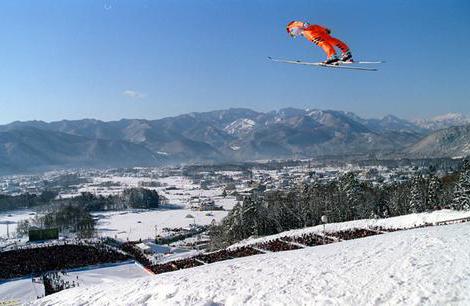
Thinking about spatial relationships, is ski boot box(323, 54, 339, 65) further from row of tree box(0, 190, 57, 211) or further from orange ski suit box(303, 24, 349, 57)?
row of tree box(0, 190, 57, 211)

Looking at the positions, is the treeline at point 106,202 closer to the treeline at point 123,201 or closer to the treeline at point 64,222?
the treeline at point 123,201

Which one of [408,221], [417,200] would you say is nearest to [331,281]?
[408,221]

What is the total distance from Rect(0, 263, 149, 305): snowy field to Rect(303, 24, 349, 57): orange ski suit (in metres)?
19.1

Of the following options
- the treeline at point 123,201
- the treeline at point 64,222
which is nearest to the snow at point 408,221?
the treeline at point 64,222

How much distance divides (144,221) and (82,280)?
2398 inches

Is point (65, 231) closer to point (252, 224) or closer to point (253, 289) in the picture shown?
point (252, 224)

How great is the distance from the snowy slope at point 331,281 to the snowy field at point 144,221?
55.5 metres

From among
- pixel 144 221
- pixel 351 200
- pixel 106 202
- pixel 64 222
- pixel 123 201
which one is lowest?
pixel 144 221

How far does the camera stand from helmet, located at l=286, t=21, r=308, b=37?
14.3 meters

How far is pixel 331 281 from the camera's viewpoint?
536 inches

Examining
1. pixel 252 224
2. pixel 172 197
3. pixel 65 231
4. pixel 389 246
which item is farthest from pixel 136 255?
pixel 172 197

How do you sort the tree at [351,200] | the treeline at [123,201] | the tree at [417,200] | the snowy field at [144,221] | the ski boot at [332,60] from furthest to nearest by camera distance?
the treeline at [123,201]
the snowy field at [144,221]
the tree at [351,200]
the tree at [417,200]
the ski boot at [332,60]

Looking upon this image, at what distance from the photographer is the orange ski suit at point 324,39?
1342 centimetres

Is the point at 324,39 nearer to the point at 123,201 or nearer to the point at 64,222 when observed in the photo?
the point at 64,222
